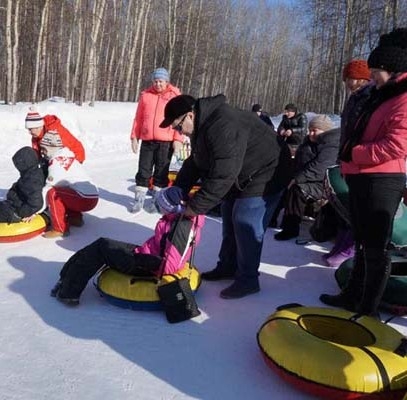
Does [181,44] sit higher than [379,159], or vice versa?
[181,44]

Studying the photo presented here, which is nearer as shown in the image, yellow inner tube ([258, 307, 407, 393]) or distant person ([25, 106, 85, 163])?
yellow inner tube ([258, 307, 407, 393])

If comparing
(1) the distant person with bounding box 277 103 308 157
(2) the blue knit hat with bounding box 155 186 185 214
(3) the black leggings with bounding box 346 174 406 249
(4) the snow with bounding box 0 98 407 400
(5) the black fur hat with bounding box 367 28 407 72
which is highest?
(5) the black fur hat with bounding box 367 28 407 72

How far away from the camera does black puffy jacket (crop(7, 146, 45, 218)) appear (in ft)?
14.0

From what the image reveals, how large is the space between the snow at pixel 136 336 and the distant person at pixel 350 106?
19 cm

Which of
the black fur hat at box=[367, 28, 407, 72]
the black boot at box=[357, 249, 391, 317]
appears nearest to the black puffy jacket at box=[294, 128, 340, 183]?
the black boot at box=[357, 249, 391, 317]

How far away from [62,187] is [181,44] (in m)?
23.0

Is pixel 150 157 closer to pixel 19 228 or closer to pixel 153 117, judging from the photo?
pixel 153 117

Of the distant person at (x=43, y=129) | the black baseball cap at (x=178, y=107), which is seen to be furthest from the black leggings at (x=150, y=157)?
the black baseball cap at (x=178, y=107)

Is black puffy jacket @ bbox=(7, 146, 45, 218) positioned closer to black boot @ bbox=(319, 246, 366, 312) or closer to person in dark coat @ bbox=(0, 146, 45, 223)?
person in dark coat @ bbox=(0, 146, 45, 223)

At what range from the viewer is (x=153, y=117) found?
5469mm

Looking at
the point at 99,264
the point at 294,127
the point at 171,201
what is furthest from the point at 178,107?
the point at 294,127

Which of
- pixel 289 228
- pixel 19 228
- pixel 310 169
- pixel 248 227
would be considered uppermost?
pixel 310 169

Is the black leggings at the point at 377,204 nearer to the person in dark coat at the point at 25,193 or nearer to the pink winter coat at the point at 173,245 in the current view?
the pink winter coat at the point at 173,245

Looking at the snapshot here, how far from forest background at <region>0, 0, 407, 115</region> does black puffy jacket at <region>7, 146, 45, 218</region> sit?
9.63 meters
